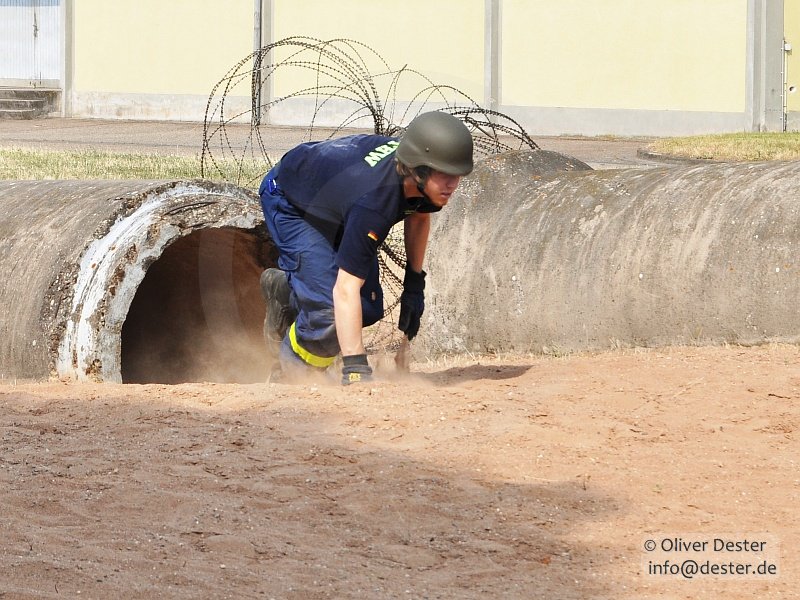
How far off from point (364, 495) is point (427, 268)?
142 inches

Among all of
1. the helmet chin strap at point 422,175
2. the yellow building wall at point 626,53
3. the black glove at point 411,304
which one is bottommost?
the black glove at point 411,304

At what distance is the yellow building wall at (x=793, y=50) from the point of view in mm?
23719

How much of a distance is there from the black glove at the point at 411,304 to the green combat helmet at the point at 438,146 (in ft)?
3.13

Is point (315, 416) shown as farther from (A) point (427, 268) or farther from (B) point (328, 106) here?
(B) point (328, 106)

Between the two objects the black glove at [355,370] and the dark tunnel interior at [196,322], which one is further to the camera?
the dark tunnel interior at [196,322]

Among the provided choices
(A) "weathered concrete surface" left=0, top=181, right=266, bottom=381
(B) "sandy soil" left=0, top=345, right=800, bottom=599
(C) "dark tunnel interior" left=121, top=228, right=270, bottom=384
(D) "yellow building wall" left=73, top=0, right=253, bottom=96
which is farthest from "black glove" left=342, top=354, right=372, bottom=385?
(D) "yellow building wall" left=73, top=0, right=253, bottom=96

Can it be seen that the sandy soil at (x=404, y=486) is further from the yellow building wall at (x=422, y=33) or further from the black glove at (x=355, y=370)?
the yellow building wall at (x=422, y=33)

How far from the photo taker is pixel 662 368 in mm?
5812

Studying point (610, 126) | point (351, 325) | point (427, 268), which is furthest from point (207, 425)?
point (610, 126)

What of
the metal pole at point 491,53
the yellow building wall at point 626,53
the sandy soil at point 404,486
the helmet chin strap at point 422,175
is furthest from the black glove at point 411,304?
the yellow building wall at point 626,53

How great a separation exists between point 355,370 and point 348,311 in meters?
0.29

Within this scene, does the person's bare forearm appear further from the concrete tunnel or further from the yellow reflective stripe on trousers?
the concrete tunnel

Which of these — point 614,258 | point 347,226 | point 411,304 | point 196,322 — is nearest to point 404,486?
point 347,226

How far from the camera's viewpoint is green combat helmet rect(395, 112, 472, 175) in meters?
5.16
